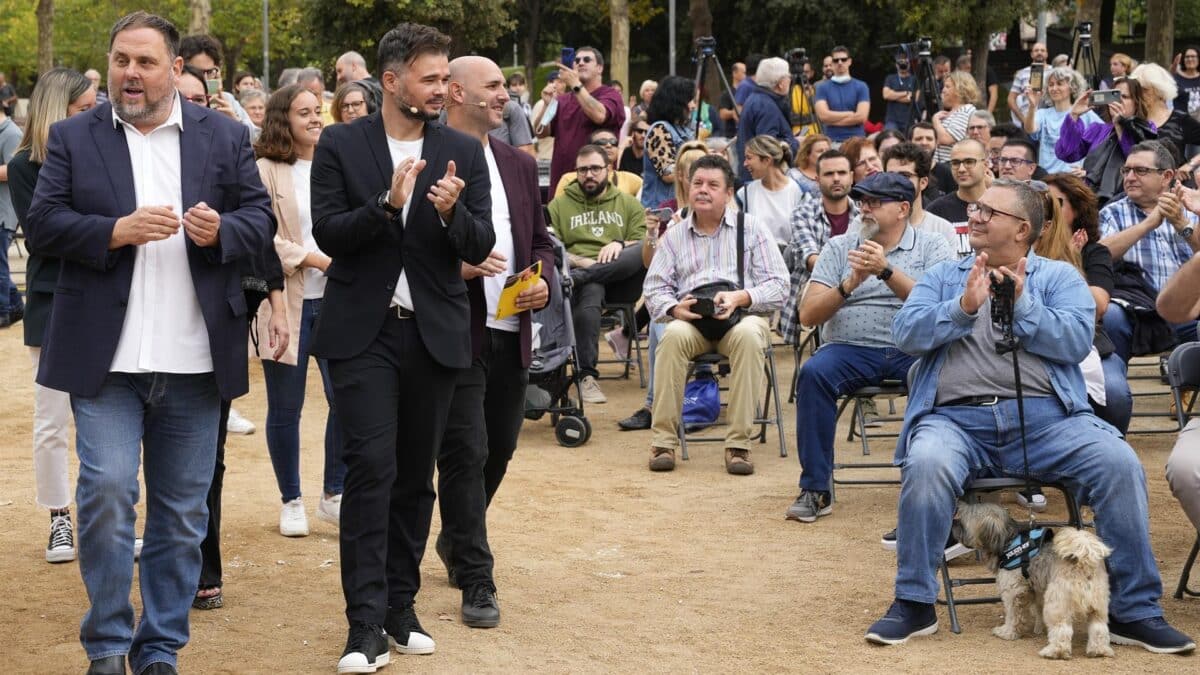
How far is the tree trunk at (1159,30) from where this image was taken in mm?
24453

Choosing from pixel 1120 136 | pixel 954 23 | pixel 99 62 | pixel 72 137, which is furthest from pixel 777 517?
pixel 99 62

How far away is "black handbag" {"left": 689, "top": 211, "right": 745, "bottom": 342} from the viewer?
28.9 feet

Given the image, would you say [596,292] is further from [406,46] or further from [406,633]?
[406,46]

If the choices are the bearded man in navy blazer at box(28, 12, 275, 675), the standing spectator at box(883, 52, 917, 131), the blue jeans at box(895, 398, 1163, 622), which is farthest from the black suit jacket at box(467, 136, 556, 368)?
the standing spectator at box(883, 52, 917, 131)

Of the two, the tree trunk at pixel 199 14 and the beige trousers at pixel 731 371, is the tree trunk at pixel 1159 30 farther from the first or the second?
the beige trousers at pixel 731 371

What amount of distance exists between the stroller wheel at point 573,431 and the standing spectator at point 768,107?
Answer: 5180 mm

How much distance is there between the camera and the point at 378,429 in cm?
498

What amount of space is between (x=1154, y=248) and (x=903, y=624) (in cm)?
399

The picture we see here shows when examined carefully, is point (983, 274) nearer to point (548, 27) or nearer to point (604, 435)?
point (604, 435)

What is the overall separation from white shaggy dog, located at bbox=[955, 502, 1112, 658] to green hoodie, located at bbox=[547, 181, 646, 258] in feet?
19.2

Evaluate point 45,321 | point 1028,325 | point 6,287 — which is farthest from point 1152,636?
point 6,287

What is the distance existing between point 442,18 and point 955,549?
3461cm

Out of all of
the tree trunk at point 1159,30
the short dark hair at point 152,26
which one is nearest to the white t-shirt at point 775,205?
the short dark hair at point 152,26

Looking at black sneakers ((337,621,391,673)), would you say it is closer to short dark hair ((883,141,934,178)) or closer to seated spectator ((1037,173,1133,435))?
seated spectator ((1037,173,1133,435))
